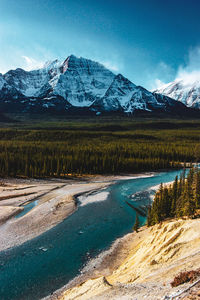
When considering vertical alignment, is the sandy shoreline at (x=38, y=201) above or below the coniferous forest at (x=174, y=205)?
below

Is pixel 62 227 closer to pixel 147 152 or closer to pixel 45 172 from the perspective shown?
pixel 45 172

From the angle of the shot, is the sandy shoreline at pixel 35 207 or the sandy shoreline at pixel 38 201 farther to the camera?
the sandy shoreline at pixel 38 201

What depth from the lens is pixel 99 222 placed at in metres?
49.8

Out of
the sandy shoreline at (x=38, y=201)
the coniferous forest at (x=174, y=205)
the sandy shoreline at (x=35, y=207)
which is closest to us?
the coniferous forest at (x=174, y=205)

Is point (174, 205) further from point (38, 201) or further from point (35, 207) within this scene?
point (38, 201)

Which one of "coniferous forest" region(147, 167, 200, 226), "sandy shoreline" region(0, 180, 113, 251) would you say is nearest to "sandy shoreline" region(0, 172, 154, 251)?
"sandy shoreline" region(0, 180, 113, 251)

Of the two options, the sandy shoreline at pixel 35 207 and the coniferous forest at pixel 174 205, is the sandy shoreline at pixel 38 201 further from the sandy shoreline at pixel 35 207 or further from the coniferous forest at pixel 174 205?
the coniferous forest at pixel 174 205

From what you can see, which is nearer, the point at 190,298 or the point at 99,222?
the point at 190,298

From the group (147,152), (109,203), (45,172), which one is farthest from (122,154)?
(109,203)

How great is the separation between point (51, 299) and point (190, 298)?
1893 centimetres

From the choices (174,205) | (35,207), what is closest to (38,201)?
(35,207)

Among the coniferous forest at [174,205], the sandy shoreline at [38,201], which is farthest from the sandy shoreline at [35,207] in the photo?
the coniferous forest at [174,205]

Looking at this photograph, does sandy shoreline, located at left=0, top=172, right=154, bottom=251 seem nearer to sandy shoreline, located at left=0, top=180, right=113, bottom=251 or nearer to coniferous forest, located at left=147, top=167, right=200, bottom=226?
sandy shoreline, located at left=0, top=180, right=113, bottom=251

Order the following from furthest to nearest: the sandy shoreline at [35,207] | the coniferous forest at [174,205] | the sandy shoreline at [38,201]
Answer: the sandy shoreline at [38,201]
the sandy shoreline at [35,207]
the coniferous forest at [174,205]
